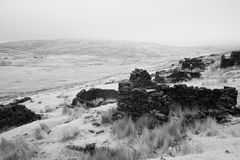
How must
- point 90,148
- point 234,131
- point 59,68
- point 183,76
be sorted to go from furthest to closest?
point 59,68 < point 183,76 < point 90,148 < point 234,131

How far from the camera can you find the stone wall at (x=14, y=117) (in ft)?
35.0

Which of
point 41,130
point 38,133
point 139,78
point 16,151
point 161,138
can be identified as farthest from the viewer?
point 139,78

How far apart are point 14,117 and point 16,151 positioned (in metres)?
4.90

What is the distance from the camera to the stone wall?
35.0 ft

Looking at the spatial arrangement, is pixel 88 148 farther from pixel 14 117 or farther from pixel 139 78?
pixel 139 78

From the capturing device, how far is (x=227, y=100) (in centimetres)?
688

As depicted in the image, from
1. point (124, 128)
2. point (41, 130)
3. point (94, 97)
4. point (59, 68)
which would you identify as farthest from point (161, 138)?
point (59, 68)

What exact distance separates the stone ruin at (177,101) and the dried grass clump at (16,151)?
350 centimetres

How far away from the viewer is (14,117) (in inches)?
429

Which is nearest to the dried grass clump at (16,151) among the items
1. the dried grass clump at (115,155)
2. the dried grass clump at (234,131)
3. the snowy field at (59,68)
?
the dried grass clump at (115,155)

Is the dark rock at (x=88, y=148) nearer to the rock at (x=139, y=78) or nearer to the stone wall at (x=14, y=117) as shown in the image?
the stone wall at (x=14, y=117)

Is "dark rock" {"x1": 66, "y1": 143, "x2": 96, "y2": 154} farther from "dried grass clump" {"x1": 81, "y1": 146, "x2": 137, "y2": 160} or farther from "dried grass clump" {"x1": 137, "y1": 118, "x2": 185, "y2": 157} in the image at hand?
"dried grass clump" {"x1": 137, "y1": 118, "x2": 185, "y2": 157}

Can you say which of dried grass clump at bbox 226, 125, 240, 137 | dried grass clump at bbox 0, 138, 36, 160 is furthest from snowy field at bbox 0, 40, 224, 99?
dried grass clump at bbox 226, 125, 240, 137

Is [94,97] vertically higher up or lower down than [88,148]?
lower down
